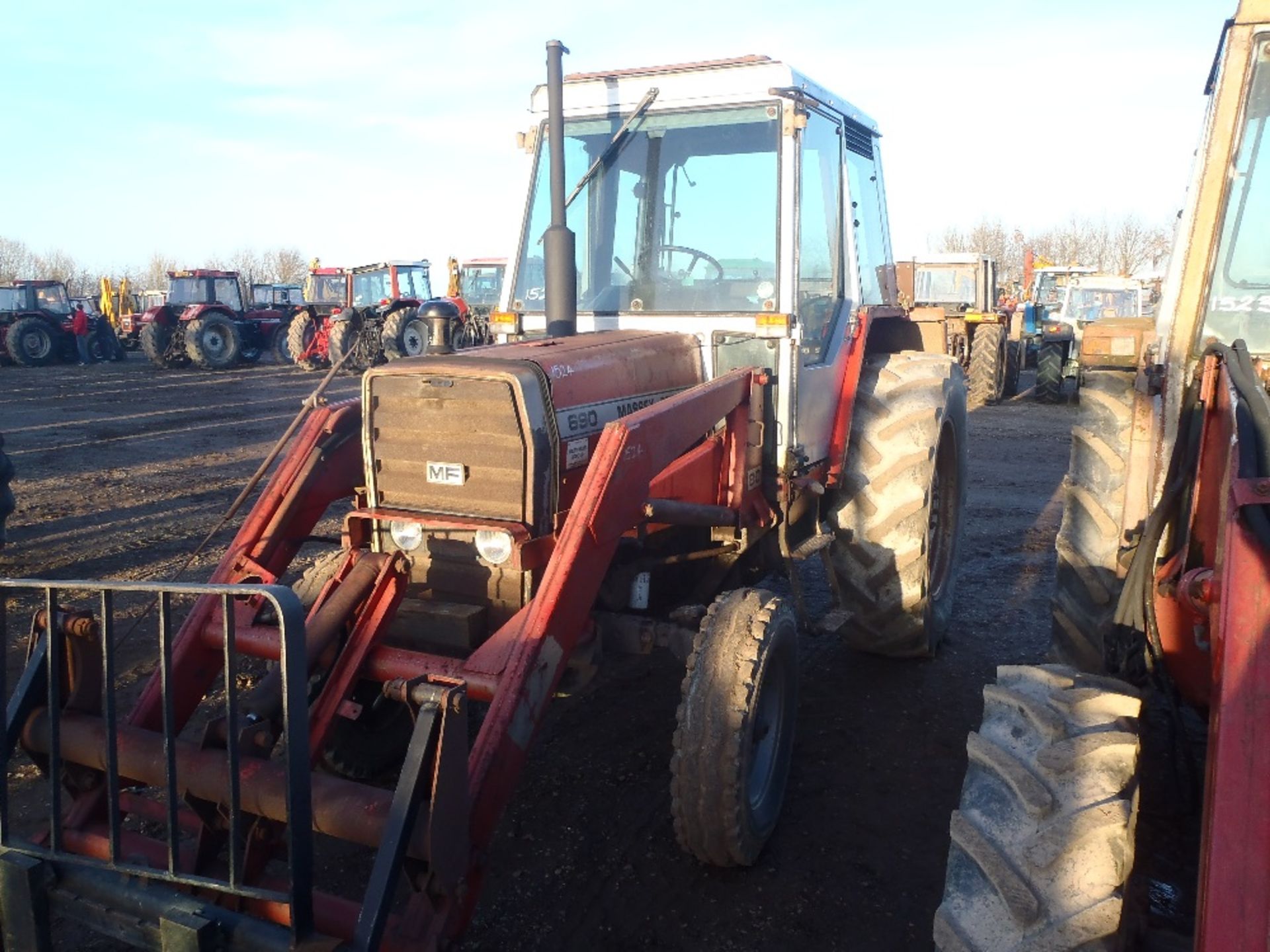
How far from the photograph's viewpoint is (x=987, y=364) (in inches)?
631

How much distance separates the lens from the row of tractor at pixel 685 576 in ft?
7.04

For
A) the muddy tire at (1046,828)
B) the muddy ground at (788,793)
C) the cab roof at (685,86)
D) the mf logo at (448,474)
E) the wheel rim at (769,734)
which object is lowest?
the muddy ground at (788,793)

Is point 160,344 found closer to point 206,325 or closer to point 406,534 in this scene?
point 206,325

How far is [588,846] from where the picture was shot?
11.4ft

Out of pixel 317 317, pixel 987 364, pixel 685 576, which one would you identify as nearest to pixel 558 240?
pixel 685 576

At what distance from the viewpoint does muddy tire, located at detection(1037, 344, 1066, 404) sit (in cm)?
1650

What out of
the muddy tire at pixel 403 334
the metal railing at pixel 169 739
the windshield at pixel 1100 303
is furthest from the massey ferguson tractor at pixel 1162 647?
the muddy tire at pixel 403 334

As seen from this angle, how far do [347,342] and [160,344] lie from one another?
6123 millimetres

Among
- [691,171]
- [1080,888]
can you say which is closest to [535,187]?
[691,171]

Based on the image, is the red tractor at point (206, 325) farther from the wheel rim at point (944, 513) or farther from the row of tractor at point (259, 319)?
the wheel rim at point (944, 513)

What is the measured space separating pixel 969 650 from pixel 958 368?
1.56 meters

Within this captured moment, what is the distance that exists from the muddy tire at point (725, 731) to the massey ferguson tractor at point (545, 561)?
0.01m

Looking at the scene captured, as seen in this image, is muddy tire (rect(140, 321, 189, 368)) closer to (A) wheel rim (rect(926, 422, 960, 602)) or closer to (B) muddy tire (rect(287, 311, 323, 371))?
(B) muddy tire (rect(287, 311, 323, 371))

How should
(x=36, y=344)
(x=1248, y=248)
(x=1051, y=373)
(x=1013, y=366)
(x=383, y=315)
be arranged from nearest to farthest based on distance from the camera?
(x=1248, y=248)
(x=1051, y=373)
(x=1013, y=366)
(x=383, y=315)
(x=36, y=344)
